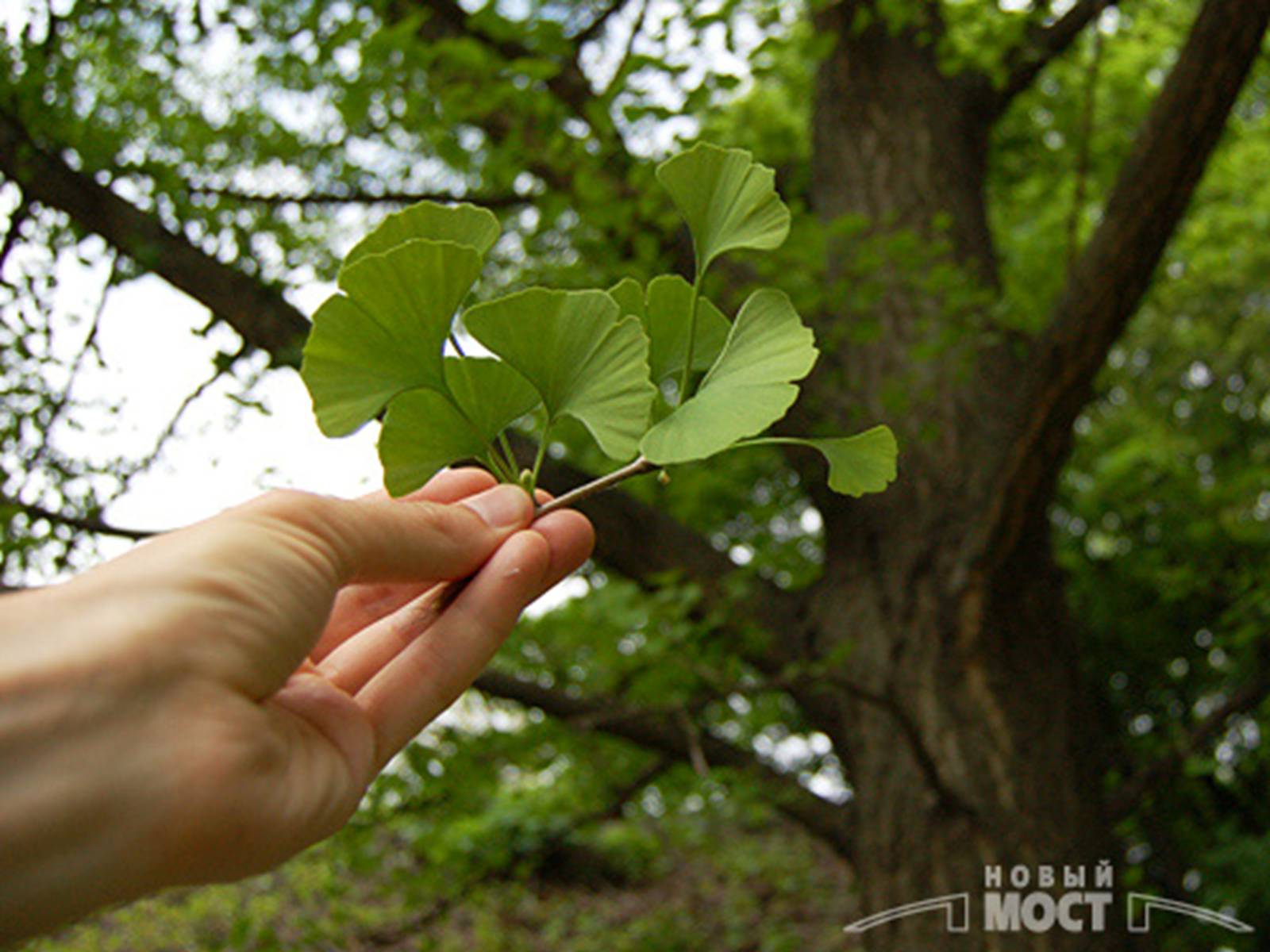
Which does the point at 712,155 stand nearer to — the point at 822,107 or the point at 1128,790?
the point at 1128,790

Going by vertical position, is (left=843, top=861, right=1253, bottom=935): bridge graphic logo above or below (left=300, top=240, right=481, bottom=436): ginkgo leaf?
above

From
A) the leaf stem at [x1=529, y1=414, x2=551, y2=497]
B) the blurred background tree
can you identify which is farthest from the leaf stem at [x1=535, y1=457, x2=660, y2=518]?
the blurred background tree

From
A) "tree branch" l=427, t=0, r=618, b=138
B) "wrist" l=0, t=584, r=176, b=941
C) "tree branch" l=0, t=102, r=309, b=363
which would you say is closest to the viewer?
"wrist" l=0, t=584, r=176, b=941

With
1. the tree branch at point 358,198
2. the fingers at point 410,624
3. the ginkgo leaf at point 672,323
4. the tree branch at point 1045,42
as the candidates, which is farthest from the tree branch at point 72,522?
the tree branch at point 1045,42

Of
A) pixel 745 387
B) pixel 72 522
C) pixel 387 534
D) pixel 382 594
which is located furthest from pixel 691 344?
pixel 72 522

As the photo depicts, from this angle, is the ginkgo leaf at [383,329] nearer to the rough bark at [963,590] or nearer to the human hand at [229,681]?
the human hand at [229,681]

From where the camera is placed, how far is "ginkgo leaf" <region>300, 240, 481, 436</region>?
0.40 m

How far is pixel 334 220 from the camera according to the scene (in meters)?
2.38

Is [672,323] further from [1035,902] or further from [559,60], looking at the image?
[1035,902]

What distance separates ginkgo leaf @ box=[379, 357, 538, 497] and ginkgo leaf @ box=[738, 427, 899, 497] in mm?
102

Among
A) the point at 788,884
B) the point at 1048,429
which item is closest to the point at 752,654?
the point at 1048,429

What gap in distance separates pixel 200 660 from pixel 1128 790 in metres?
1.96

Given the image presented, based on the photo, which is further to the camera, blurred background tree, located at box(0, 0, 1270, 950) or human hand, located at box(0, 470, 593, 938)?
blurred background tree, located at box(0, 0, 1270, 950)

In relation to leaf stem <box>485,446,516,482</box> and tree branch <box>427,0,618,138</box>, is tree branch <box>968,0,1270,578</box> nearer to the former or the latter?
tree branch <box>427,0,618,138</box>
